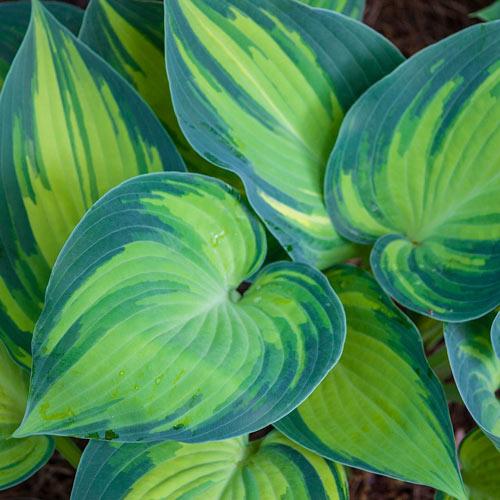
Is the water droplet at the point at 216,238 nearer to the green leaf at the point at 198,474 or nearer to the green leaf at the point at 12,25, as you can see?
the green leaf at the point at 198,474

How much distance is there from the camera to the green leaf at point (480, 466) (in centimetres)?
76

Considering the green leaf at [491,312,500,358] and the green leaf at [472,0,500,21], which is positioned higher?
the green leaf at [472,0,500,21]

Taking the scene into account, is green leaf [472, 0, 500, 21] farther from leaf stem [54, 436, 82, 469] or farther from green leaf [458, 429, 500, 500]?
leaf stem [54, 436, 82, 469]

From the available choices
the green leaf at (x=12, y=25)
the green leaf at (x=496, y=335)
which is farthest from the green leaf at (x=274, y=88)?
the green leaf at (x=12, y=25)

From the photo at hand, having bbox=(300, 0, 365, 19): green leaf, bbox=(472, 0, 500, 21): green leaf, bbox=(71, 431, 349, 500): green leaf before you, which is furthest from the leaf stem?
bbox=(472, 0, 500, 21): green leaf

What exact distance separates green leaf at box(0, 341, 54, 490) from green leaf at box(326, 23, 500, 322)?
43 centimetres

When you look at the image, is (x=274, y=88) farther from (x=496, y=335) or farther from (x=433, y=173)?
(x=496, y=335)

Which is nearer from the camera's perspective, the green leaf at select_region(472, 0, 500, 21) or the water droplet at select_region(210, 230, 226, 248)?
the water droplet at select_region(210, 230, 226, 248)

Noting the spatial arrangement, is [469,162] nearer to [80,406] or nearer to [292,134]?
[292,134]

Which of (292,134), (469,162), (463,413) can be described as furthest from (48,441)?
(463,413)

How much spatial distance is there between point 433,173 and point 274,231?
19 cm

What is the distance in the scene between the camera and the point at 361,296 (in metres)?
0.76

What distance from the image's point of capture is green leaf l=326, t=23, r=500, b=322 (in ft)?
2.29

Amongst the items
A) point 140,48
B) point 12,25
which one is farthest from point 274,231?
point 12,25
